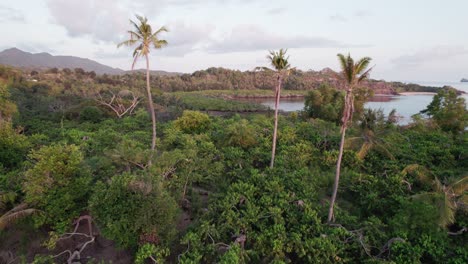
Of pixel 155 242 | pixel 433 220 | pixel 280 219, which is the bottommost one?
pixel 155 242

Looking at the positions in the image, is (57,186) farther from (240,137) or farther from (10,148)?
(240,137)

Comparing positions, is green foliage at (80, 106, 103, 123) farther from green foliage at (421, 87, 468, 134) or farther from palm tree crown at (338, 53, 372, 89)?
green foliage at (421, 87, 468, 134)

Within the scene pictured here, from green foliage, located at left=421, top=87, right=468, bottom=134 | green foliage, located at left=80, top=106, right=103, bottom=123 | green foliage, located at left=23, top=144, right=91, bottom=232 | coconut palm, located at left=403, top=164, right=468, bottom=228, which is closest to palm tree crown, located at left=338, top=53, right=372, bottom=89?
coconut palm, located at left=403, top=164, right=468, bottom=228

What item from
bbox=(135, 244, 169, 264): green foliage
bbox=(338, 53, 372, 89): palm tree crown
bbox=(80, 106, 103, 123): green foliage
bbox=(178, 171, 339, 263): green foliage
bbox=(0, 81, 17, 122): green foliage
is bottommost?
bbox=(135, 244, 169, 264): green foliage

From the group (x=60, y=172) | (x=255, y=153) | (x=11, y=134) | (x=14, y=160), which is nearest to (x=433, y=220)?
(x=255, y=153)

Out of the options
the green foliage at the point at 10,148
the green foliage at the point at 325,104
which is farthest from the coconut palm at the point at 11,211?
the green foliage at the point at 325,104

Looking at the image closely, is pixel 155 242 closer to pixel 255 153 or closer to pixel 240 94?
pixel 255 153

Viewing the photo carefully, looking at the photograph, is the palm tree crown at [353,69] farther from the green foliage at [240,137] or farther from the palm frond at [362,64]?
the green foliage at [240,137]

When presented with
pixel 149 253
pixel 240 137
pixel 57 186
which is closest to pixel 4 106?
pixel 57 186
